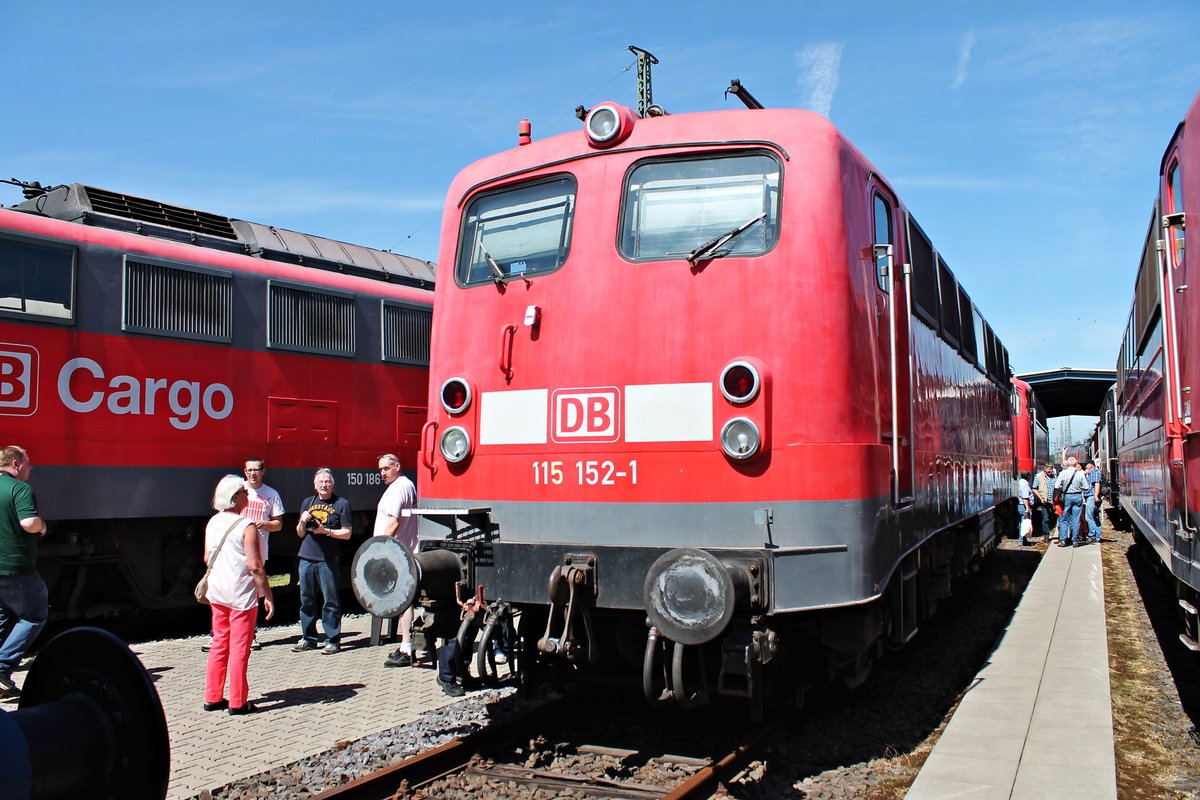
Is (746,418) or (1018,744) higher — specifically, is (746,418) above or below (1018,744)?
above

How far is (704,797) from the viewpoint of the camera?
465cm

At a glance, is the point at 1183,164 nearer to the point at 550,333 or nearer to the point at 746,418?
the point at 746,418

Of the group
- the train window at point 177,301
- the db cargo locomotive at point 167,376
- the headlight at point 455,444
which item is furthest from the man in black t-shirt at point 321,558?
the headlight at point 455,444

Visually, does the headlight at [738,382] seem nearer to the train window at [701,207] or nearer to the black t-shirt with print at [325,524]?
the train window at [701,207]

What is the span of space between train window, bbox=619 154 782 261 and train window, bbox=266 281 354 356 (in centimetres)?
589

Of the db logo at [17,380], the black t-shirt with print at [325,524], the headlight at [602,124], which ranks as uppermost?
the headlight at [602,124]

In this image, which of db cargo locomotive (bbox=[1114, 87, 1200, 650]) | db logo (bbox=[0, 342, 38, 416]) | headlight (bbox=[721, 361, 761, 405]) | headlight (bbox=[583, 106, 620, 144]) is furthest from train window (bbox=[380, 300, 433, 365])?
db cargo locomotive (bbox=[1114, 87, 1200, 650])

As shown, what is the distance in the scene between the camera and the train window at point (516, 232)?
5.70 metres

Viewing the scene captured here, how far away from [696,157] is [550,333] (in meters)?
1.24

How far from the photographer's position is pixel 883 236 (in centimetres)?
597

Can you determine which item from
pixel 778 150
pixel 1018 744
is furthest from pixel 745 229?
pixel 1018 744

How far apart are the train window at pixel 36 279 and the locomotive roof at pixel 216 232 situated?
734mm

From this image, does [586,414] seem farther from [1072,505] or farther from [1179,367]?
[1072,505]

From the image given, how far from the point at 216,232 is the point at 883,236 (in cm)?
747
